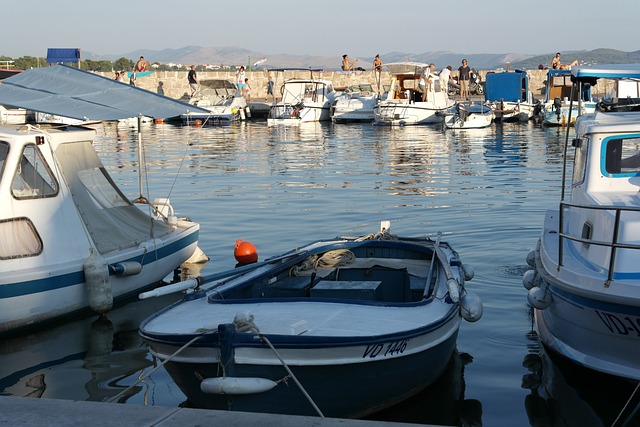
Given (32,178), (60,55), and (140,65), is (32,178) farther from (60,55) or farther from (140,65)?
(140,65)

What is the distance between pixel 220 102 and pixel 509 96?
15.6 metres

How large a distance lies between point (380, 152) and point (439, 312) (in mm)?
23376

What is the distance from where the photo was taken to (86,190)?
40.0ft

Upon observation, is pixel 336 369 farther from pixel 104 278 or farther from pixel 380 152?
pixel 380 152

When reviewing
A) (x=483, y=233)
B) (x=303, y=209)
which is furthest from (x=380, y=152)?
(x=483, y=233)

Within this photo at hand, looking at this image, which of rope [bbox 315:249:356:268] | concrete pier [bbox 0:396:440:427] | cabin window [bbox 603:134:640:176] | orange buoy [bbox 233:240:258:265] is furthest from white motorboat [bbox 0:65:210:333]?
cabin window [bbox 603:134:640:176]

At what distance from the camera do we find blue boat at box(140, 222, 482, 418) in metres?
7.28

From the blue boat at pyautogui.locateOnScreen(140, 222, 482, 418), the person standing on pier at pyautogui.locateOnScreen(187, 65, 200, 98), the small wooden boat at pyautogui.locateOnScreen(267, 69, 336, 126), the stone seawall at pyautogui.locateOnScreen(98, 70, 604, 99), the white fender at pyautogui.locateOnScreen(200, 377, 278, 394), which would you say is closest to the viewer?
the white fender at pyautogui.locateOnScreen(200, 377, 278, 394)

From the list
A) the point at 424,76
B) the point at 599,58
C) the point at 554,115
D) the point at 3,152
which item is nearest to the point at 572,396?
the point at 3,152

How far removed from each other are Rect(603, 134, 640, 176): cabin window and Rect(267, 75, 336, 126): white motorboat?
3664 centimetres

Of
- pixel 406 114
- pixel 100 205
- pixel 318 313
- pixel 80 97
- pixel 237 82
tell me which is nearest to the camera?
pixel 318 313

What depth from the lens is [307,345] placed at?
728 centimetres

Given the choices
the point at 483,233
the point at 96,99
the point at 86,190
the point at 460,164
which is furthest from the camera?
the point at 460,164

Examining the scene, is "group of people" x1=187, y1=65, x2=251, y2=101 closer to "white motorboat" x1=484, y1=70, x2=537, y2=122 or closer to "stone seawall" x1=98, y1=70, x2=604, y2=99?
"stone seawall" x1=98, y1=70, x2=604, y2=99
